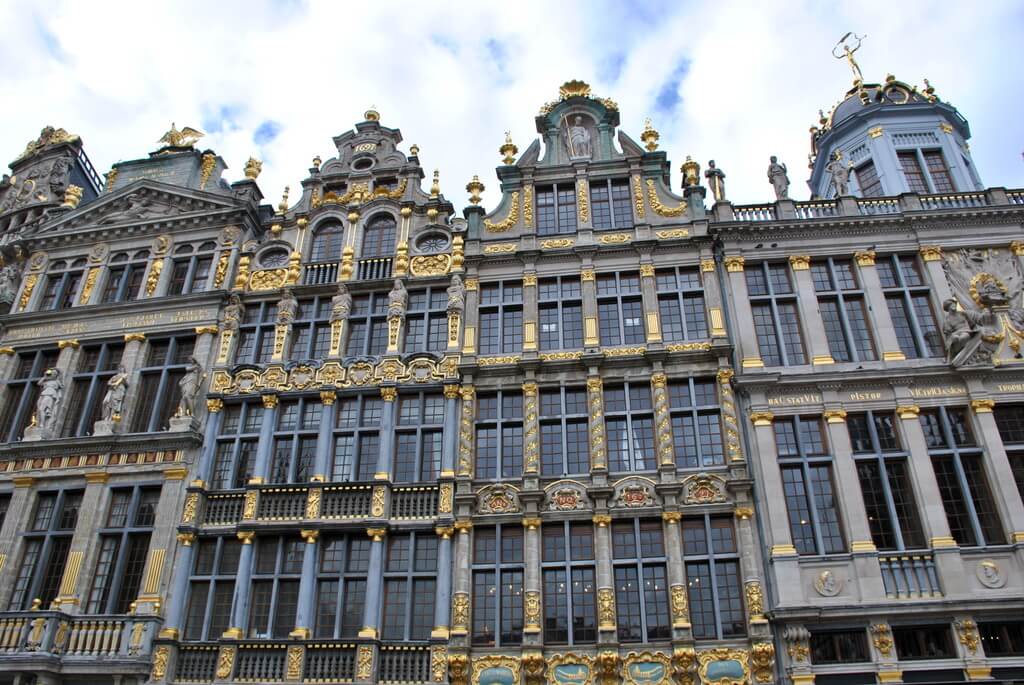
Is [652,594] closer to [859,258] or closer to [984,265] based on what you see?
[859,258]

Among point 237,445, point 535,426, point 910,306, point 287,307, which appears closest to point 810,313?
point 910,306

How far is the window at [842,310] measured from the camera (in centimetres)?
2222

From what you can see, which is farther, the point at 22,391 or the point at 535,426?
the point at 22,391

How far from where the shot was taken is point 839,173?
2644cm

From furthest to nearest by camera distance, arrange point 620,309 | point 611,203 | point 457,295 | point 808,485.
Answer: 1. point 611,203
2. point 457,295
3. point 620,309
4. point 808,485

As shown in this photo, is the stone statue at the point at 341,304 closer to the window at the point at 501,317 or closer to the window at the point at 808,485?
the window at the point at 501,317

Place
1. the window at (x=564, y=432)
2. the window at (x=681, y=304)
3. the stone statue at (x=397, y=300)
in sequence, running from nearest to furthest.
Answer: the window at (x=564, y=432)
the window at (x=681, y=304)
the stone statue at (x=397, y=300)

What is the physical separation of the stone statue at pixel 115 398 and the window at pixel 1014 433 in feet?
Answer: 83.4

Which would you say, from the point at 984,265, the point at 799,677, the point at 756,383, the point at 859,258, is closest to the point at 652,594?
the point at 799,677

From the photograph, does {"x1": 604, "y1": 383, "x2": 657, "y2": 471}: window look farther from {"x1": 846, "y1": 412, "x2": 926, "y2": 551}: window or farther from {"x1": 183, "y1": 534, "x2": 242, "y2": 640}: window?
{"x1": 183, "y1": 534, "x2": 242, "y2": 640}: window

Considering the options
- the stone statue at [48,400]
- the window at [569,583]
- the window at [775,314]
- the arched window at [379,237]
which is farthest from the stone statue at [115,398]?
the window at [775,314]

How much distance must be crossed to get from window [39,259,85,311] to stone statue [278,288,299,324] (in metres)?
8.25

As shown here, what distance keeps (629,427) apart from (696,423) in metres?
1.84

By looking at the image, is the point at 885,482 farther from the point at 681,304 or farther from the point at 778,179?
the point at 778,179
